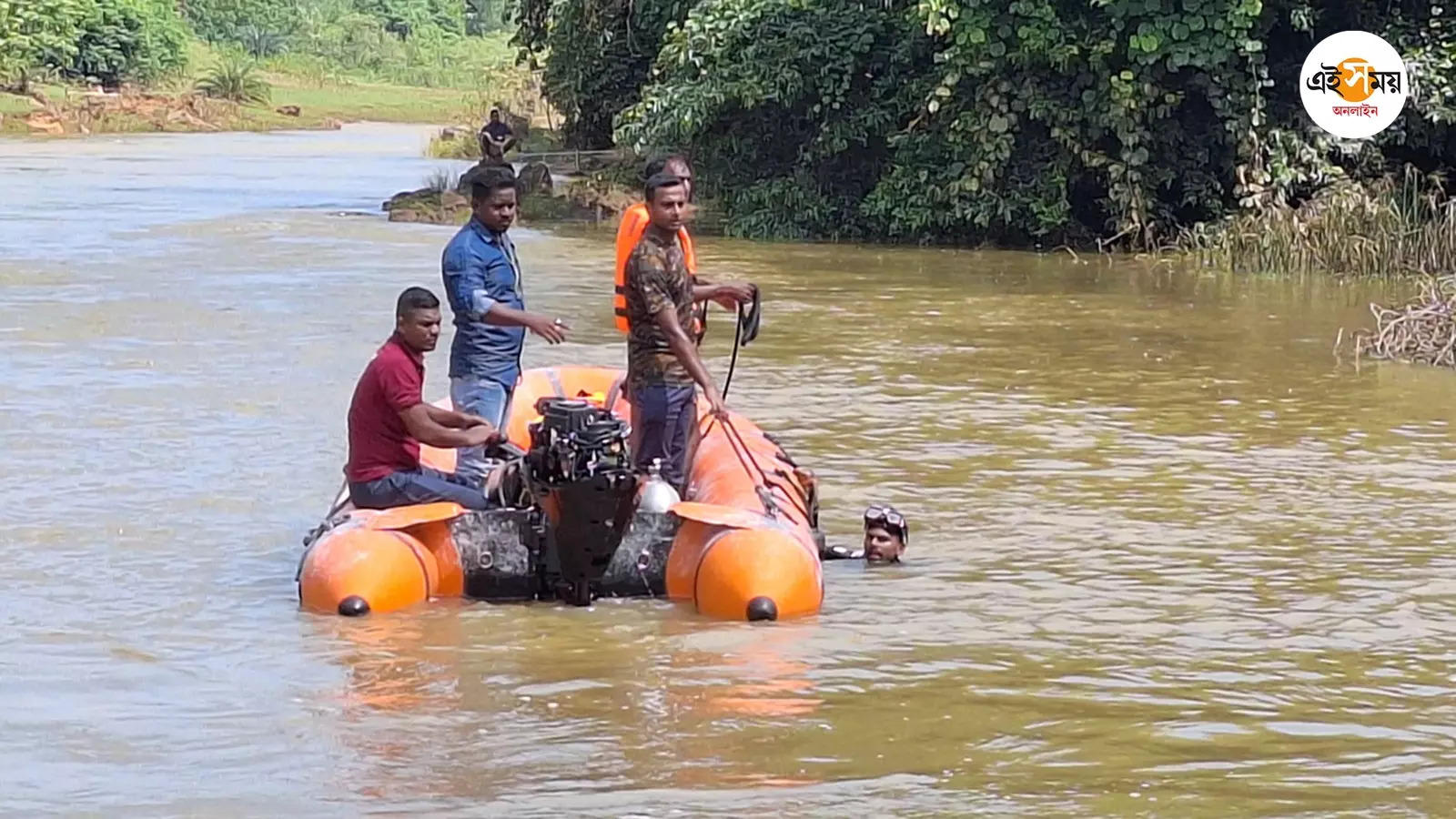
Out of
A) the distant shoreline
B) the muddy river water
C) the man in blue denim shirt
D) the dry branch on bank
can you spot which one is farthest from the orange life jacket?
the distant shoreline

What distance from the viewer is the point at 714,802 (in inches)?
255

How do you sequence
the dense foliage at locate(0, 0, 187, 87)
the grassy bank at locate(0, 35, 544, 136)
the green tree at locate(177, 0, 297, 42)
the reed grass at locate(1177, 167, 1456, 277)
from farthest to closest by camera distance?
the green tree at locate(177, 0, 297, 42) < the dense foliage at locate(0, 0, 187, 87) < the grassy bank at locate(0, 35, 544, 136) < the reed grass at locate(1177, 167, 1456, 277)

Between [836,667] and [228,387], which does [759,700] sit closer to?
[836,667]

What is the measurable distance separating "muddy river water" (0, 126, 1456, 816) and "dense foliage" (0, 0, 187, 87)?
40.2m

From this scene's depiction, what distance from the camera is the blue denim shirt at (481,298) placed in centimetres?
930

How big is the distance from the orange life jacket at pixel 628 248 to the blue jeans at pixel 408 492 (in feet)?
3.14

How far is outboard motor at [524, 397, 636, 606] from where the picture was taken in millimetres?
8492

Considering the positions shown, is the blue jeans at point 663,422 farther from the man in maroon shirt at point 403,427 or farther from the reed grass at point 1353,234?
the reed grass at point 1353,234

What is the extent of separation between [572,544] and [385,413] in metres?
0.87

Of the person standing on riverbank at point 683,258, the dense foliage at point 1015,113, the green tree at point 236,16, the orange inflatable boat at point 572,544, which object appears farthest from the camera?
the green tree at point 236,16

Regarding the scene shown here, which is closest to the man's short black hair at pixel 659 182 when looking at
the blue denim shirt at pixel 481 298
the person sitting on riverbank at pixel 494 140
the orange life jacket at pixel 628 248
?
the orange life jacket at pixel 628 248

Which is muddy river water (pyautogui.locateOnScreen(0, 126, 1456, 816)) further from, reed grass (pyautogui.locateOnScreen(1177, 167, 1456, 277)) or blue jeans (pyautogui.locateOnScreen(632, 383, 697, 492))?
reed grass (pyautogui.locateOnScreen(1177, 167, 1456, 277))

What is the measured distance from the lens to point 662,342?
362 inches

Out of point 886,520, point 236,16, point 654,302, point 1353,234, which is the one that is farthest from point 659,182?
point 236,16
